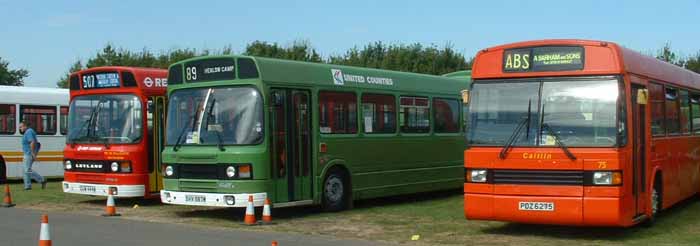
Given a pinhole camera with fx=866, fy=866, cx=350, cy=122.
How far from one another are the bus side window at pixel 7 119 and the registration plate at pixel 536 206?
17.0 meters

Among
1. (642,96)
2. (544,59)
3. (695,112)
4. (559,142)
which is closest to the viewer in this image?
(559,142)

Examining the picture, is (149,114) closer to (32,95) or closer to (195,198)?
(195,198)

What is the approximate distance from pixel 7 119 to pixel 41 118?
1088 mm

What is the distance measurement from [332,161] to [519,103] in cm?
471

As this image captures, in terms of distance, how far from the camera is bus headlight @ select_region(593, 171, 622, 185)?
36.3 feet

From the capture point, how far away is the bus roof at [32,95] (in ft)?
79.6

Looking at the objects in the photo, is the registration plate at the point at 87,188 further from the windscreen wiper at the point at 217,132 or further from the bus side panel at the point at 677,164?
the bus side panel at the point at 677,164

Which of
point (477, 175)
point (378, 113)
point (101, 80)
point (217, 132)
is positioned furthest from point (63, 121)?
point (477, 175)

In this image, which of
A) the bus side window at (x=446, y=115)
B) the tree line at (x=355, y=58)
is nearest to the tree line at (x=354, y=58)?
the tree line at (x=355, y=58)

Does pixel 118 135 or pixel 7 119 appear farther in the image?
pixel 7 119

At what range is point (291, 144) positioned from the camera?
14711 mm

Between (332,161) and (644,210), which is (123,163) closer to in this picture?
(332,161)

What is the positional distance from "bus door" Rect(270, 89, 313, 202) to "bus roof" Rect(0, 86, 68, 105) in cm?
1266

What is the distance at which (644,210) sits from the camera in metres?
12.3
